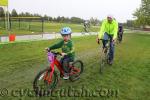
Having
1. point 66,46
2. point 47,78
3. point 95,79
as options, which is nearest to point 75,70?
point 95,79

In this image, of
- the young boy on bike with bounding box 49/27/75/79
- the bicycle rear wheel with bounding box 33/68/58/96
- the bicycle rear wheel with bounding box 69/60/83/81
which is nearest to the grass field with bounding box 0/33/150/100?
the bicycle rear wheel with bounding box 69/60/83/81

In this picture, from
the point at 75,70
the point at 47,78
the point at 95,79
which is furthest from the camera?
the point at 95,79

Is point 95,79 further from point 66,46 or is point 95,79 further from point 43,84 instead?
point 43,84

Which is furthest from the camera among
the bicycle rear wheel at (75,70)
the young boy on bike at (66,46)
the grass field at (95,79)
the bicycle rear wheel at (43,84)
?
the bicycle rear wheel at (75,70)

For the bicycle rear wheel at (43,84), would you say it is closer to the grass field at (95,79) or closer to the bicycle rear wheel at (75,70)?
the grass field at (95,79)

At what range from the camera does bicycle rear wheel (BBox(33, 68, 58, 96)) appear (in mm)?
6966

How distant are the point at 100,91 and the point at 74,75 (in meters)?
1.31

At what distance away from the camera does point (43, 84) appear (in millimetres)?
7234

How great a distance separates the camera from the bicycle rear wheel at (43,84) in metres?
6.97

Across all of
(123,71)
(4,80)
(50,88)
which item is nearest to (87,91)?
(50,88)

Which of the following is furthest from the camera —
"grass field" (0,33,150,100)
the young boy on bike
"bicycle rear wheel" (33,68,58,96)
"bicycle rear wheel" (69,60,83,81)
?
"bicycle rear wheel" (69,60,83,81)

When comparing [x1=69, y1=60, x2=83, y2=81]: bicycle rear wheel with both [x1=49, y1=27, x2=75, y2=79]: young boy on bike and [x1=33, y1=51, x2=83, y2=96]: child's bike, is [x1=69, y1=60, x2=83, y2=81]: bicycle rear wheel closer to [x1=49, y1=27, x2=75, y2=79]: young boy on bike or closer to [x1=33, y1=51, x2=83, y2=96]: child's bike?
[x1=49, y1=27, x2=75, y2=79]: young boy on bike

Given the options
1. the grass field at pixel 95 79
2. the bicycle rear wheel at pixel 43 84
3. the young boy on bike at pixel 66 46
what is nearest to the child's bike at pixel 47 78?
the bicycle rear wheel at pixel 43 84

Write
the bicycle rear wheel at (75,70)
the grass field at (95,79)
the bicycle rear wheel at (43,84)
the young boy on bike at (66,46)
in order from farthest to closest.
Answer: the bicycle rear wheel at (75,70), the young boy on bike at (66,46), the grass field at (95,79), the bicycle rear wheel at (43,84)
